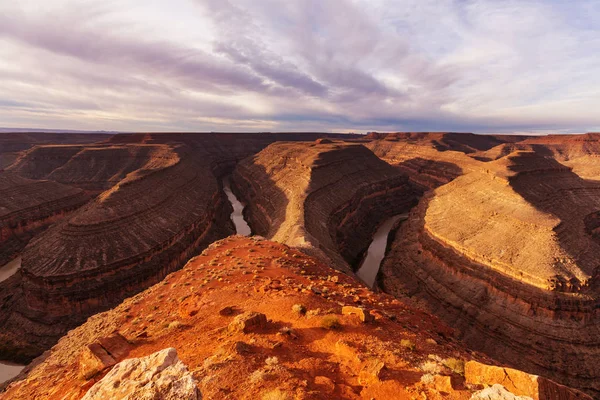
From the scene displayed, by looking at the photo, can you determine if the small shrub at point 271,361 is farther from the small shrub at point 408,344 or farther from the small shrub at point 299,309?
the small shrub at point 408,344

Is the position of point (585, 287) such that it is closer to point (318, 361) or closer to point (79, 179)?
point (318, 361)

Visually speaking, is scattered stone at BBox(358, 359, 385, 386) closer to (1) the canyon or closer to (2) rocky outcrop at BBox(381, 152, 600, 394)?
(1) the canyon

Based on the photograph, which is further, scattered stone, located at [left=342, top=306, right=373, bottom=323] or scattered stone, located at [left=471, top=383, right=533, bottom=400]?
scattered stone, located at [left=342, top=306, right=373, bottom=323]

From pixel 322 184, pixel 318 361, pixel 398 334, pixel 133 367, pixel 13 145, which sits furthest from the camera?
pixel 13 145

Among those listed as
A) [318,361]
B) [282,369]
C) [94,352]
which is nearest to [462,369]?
[318,361]

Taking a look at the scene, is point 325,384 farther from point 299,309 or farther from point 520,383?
point 520,383

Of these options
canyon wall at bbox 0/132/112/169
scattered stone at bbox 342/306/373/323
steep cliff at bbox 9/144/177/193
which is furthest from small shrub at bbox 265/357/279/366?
canyon wall at bbox 0/132/112/169
